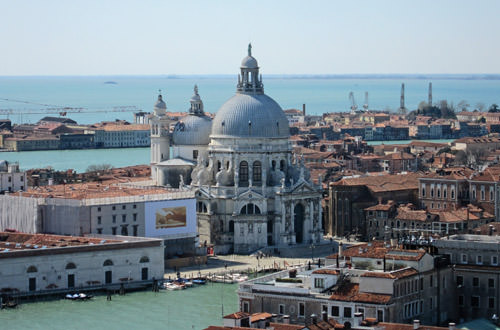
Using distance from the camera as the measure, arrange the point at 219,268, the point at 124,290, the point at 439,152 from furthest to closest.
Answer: the point at 439,152 → the point at 219,268 → the point at 124,290

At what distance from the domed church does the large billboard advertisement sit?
3576 mm

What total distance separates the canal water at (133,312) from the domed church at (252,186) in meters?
10.7

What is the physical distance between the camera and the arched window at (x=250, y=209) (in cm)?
5447

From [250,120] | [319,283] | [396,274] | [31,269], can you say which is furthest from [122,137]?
[396,274]

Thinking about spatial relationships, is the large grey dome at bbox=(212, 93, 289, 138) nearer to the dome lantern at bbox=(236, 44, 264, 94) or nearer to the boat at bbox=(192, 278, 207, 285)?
the dome lantern at bbox=(236, 44, 264, 94)

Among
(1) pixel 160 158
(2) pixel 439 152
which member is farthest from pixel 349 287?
(2) pixel 439 152

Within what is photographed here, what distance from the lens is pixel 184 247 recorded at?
5044cm

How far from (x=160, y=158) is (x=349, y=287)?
1162 inches

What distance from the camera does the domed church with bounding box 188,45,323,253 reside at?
54.2 metres

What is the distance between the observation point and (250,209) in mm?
54531

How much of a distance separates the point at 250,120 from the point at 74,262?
14361mm

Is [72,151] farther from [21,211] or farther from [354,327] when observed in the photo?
[354,327]

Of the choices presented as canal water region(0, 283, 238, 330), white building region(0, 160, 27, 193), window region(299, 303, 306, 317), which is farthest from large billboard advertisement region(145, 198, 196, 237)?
window region(299, 303, 306, 317)

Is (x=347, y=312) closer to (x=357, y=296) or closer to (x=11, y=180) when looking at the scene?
(x=357, y=296)
